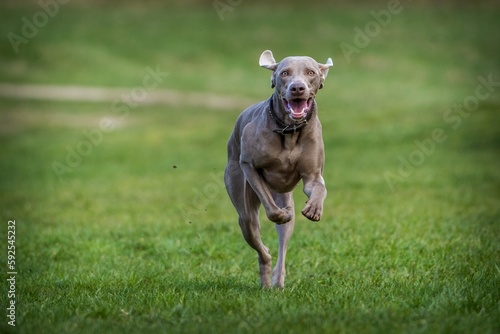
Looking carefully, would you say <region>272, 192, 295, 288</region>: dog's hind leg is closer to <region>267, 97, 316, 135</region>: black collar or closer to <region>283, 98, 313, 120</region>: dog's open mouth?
<region>267, 97, 316, 135</region>: black collar

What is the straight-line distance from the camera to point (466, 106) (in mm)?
24953

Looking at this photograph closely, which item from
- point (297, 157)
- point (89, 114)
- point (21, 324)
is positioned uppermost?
point (297, 157)

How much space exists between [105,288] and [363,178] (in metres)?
10.2

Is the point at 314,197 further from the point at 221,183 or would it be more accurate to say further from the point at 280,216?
the point at 221,183

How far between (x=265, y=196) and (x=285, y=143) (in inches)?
18.4

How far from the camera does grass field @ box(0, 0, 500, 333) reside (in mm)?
5816

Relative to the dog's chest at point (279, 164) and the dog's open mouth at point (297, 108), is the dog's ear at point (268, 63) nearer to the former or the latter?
the dog's open mouth at point (297, 108)

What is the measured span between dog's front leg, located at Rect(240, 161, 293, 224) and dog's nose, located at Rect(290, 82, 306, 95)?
2.75 feet

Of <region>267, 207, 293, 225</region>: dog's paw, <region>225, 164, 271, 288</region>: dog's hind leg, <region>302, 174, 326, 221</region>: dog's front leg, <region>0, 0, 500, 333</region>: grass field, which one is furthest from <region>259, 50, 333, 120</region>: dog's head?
<region>0, 0, 500, 333</region>: grass field

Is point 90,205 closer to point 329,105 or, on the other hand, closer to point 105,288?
point 105,288

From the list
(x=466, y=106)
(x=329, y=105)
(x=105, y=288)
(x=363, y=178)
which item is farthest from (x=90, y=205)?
(x=329, y=105)

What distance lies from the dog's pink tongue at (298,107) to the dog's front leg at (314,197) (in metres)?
0.62

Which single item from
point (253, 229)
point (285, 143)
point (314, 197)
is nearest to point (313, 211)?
point (314, 197)

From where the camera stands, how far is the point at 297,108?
6.26 m
